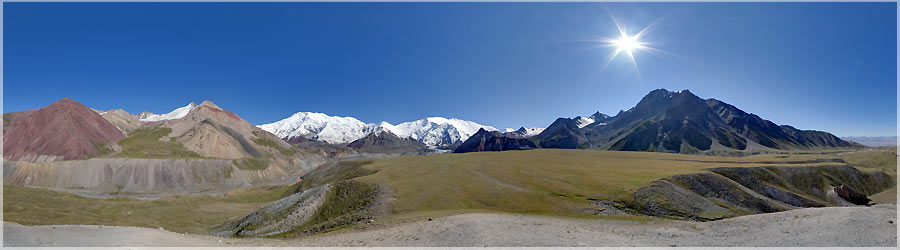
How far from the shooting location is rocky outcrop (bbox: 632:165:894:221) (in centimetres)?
4428

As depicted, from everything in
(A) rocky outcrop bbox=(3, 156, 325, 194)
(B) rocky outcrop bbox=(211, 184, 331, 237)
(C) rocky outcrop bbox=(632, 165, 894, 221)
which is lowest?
(A) rocky outcrop bbox=(3, 156, 325, 194)

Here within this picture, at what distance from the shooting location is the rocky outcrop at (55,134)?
145875 mm

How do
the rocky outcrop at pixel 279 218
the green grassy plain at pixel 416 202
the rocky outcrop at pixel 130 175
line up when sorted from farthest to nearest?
the rocky outcrop at pixel 130 175 → the rocky outcrop at pixel 279 218 → the green grassy plain at pixel 416 202

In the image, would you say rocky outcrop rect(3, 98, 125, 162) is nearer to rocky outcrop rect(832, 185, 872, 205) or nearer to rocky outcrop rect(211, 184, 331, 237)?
rocky outcrop rect(211, 184, 331, 237)

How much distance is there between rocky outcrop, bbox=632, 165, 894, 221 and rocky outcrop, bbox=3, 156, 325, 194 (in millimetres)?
174056

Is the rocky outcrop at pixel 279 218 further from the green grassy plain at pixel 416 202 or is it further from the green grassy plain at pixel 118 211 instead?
the green grassy plain at pixel 416 202

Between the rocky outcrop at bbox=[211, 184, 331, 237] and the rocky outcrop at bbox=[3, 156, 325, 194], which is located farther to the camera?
the rocky outcrop at bbox=[3, 156, 325, 194]

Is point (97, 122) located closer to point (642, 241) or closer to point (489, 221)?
point (489, 221)

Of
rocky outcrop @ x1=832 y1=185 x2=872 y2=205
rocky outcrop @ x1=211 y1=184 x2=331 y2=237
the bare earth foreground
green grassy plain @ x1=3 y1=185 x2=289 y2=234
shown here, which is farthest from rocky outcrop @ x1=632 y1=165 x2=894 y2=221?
green grassy plain @ x1=3 y1=185 x2=289 y2=234

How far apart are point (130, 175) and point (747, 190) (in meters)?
211

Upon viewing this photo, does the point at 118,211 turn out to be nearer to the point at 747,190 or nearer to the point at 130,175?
the point at 130,175

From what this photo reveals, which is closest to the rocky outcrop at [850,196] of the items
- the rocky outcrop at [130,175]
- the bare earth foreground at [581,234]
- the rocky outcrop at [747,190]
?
the rocky outcrop at [747,190]

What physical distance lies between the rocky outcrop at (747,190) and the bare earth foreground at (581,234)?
40.5ft

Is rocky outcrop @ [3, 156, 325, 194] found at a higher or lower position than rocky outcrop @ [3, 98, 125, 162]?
lower
